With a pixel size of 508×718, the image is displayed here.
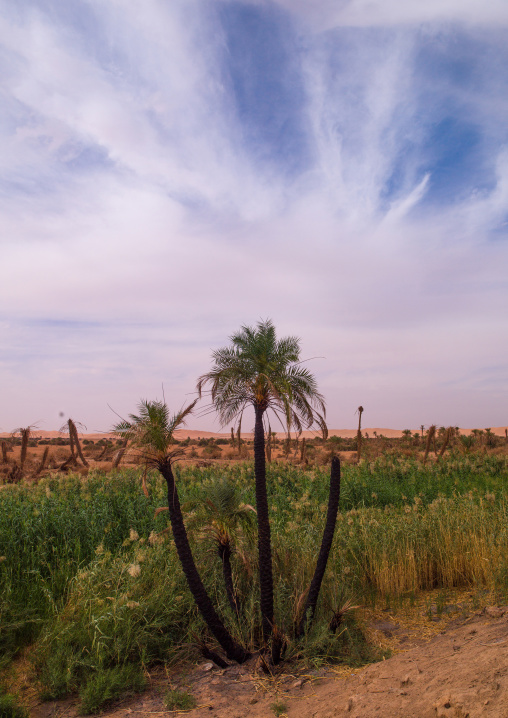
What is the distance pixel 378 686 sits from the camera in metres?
3.42

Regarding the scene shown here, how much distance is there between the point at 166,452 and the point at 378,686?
2316 mm

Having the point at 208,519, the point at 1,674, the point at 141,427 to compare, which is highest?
the point at 141,427

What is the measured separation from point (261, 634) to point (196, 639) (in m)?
0.64

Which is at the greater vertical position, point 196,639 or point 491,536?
point 491,536

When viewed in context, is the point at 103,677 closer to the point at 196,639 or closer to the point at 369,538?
the point at 196,639

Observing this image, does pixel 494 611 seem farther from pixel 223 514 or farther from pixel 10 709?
pixel 10 709

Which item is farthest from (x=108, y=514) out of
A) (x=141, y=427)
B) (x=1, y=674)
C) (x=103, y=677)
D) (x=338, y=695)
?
(x=338, y=695)

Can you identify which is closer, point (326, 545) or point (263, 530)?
point (263, 530)

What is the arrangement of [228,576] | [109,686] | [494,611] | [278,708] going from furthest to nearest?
[494,611], [228,576], [109,686], [278,708]

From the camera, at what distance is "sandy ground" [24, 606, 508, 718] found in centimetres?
292

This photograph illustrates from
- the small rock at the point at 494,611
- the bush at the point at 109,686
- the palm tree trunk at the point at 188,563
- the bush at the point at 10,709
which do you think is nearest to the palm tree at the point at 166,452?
the palm tree trunk at the point at 188,563

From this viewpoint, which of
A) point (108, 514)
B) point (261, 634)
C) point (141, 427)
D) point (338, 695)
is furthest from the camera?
point (108, 514)

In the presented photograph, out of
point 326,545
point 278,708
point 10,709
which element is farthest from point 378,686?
point 10,709

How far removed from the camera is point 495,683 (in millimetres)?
2883
